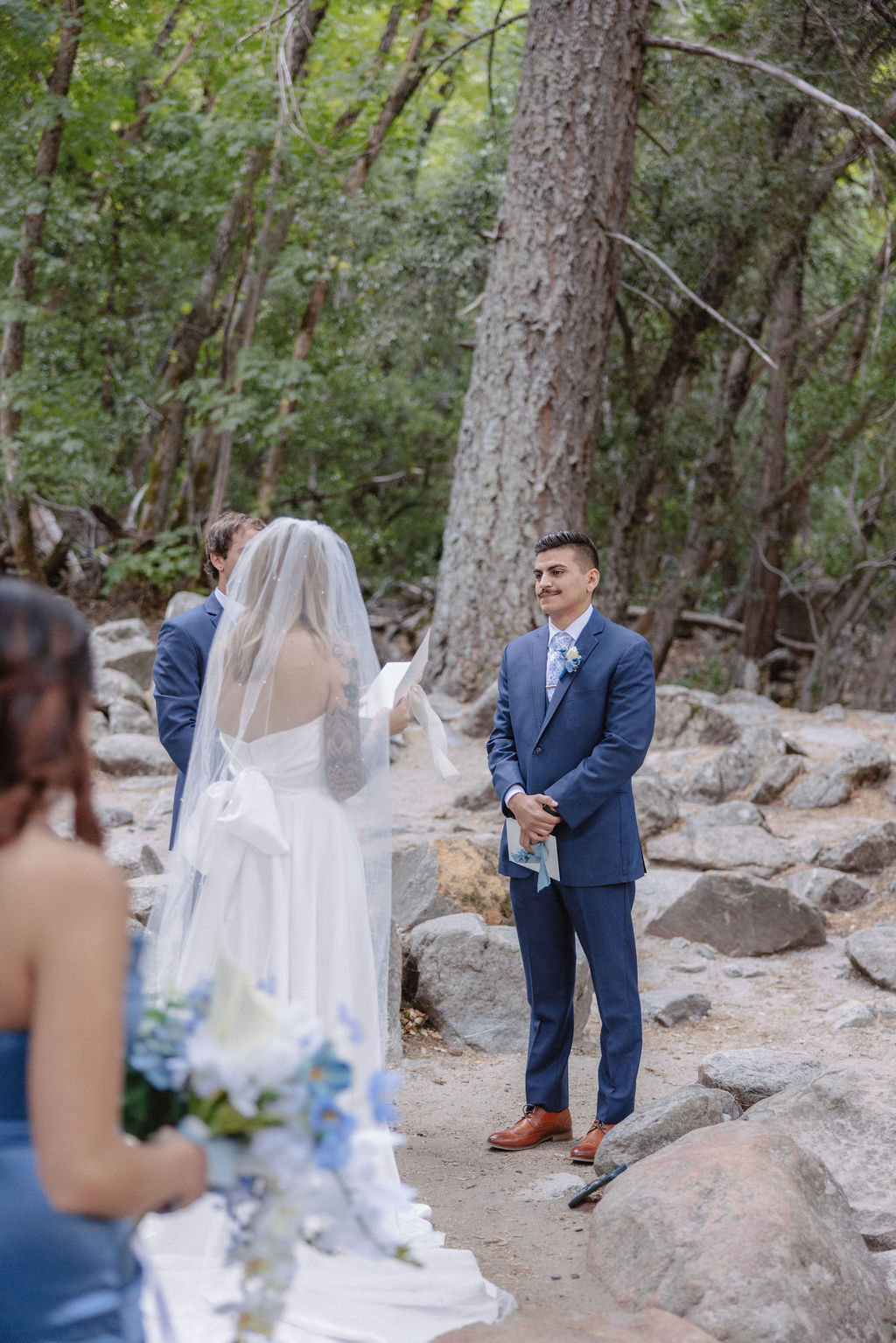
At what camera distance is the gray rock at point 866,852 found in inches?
296

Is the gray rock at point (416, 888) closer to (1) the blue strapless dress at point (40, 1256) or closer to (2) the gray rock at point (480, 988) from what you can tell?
(2) the gray rock at point (480, 988)

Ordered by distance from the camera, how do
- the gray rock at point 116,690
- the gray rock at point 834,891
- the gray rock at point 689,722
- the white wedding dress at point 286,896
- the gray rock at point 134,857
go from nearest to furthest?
the white wedding dress at point 286,896 → the gray rock at point 134,857 → the gray rock at point 834,891 → the gray rock at point 689,722 → the gray rock at point 116,690

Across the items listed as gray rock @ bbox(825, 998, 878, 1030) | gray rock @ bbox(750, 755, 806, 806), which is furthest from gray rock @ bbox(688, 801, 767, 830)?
gray rock @ bbox(825, 998, 878, 1030)

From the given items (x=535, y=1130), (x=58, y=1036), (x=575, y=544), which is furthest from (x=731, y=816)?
(x=58, y=1036)

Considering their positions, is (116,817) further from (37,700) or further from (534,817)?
(37,700)

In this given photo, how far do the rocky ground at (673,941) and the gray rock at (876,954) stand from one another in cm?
1

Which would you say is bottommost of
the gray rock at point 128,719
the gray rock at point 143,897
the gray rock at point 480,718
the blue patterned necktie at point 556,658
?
the gray rock at point 128,719

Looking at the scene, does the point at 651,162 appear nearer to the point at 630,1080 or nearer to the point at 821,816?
the point at 821,816

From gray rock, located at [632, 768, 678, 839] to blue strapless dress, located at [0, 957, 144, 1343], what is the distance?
6449mm

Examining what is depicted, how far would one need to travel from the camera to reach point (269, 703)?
135 inches

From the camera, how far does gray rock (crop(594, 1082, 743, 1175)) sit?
383 cm

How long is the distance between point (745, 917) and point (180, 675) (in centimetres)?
A: 384

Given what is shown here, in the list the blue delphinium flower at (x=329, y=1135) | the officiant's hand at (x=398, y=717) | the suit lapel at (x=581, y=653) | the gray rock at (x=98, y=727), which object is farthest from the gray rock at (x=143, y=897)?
the gray rock at (x=98, y=727)

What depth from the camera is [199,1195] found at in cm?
156
